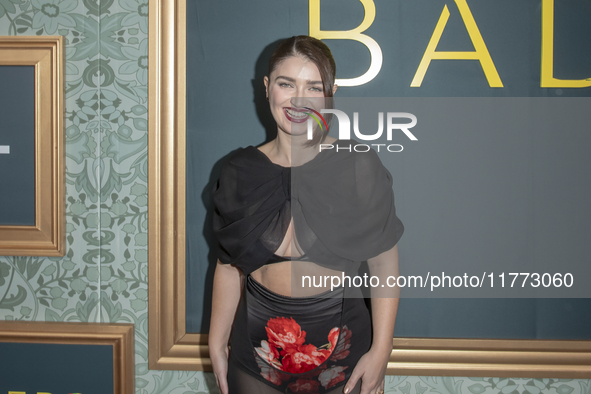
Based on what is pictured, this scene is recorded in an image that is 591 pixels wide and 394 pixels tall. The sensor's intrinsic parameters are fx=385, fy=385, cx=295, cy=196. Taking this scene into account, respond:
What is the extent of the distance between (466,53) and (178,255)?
135cm

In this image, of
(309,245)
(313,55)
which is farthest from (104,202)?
(313,55)

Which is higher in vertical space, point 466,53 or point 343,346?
point 466,53

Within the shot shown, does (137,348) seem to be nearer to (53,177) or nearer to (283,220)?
(53,177)

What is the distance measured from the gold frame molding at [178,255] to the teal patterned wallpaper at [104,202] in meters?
0.05

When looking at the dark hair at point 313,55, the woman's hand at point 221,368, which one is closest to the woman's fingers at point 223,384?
the woman's hand at point 221,368

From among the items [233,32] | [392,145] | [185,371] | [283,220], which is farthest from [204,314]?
[233,32]

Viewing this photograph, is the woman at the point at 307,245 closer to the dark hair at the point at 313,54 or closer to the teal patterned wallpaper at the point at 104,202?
the dark hair at the point at 313,54

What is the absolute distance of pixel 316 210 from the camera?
114 centimetres

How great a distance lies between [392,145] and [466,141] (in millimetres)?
279

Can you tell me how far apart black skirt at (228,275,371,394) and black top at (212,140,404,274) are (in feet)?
0.37

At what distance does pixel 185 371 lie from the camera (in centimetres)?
154

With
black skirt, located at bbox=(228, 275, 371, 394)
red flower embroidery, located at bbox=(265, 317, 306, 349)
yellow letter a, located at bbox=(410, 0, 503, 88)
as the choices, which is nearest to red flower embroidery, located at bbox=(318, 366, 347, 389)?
black skirt, located at bbox=(228, 275, 371, 394)

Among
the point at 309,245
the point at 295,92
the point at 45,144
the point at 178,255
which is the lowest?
the point at 178,255

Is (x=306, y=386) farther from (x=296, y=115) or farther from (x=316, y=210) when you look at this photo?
(x=296, y=115)
